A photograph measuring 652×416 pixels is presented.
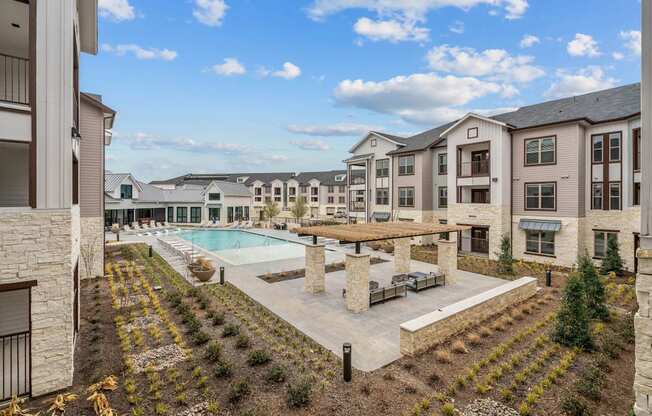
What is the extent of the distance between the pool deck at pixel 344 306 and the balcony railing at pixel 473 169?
8526 millimetres

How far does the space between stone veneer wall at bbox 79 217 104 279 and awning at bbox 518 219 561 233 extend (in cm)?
2619

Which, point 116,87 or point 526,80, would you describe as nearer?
point 526,80

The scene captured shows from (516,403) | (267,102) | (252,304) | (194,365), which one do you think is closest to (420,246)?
(252,304)

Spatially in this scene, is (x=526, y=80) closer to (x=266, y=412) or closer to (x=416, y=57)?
(x=416, y=57)

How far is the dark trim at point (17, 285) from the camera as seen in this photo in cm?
621

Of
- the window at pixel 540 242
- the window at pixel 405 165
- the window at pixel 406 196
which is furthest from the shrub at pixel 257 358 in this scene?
the window at pixel 405 165

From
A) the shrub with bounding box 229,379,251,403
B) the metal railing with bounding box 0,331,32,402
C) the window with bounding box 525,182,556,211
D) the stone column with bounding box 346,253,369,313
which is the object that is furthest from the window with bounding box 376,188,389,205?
the metal railing with bounding box 0,331,32,402

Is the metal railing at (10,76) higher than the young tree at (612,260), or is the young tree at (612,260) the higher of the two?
the metal railing at (10,76)

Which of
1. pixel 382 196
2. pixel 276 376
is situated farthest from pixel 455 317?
pixel 382 196

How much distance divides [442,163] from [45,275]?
88.9 ft

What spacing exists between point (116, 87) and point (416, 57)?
23597mm

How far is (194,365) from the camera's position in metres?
7.80

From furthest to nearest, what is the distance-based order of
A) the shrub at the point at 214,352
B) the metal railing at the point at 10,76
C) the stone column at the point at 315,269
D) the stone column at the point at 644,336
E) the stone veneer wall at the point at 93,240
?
the stone veneer wall at the point at 93,240 < the stone column at the point at 315,269 < the metal railing at the point at 10,76 < the shrub at the point at 214,352 < the stone column at the point at 644,336

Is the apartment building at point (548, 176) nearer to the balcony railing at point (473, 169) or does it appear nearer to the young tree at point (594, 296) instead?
the balcony railing at point (473, 169)
